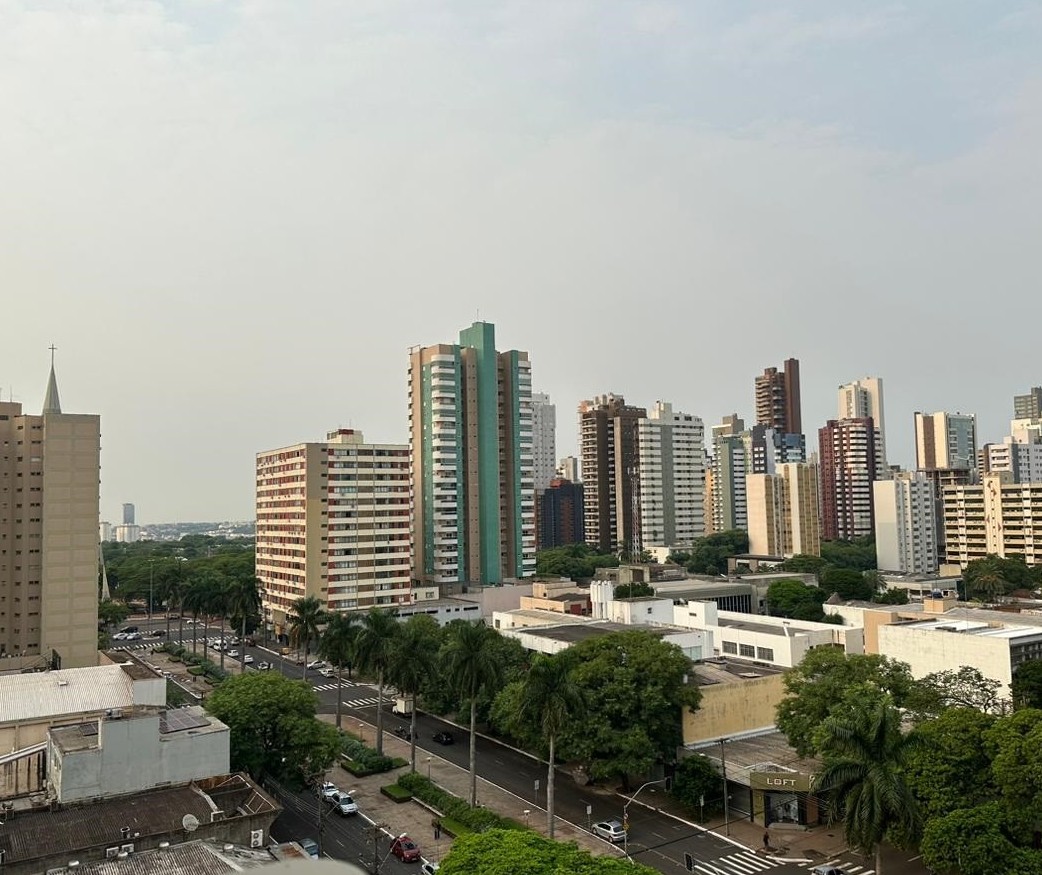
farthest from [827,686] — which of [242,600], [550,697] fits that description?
[242,600]

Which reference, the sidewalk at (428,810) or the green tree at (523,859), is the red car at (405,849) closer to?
the sidewalk at (428,810)

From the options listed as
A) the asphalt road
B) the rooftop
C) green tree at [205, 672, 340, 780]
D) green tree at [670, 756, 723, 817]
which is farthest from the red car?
the rooftop

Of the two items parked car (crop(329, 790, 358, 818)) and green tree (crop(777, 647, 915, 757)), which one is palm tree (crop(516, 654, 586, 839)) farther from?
green tree (crop(777, 647, 915, 757))

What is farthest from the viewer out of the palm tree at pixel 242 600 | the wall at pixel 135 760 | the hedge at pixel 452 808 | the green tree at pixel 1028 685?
the palm tree at pixel 242 600

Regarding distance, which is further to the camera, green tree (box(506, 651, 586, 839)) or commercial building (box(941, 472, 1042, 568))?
commercial building (box(941, 472, 1042, 568))

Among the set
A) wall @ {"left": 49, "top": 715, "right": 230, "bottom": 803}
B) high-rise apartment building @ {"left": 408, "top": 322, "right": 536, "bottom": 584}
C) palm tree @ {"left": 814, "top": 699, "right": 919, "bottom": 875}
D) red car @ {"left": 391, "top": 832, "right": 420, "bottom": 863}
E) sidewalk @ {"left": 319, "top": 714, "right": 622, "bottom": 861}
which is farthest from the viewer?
high-rise apartment building @ {"left": 408, "top": 322, "right": 536, "bottom": 584}

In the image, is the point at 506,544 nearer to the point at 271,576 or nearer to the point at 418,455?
the point at 418,455

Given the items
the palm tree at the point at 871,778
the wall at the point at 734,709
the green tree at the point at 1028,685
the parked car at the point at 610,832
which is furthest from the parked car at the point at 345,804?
the green tree at the point at 1028,685
